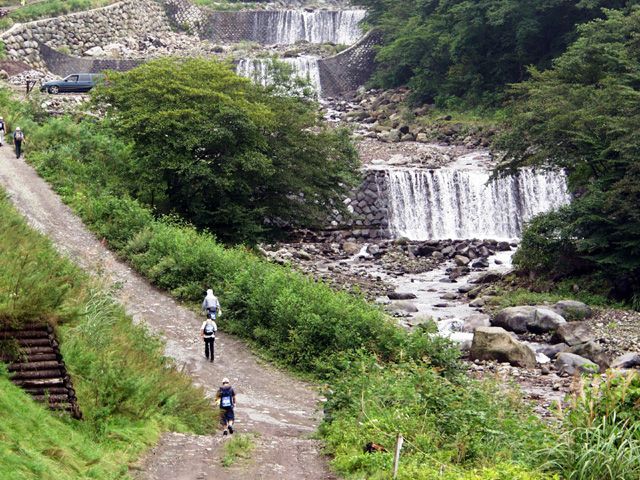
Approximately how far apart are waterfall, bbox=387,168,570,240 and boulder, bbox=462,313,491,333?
11088 millimetres

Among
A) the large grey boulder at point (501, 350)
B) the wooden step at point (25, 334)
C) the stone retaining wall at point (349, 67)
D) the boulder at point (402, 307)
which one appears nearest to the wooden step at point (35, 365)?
the wooden step at point (25, 334)

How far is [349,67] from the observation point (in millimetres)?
58438

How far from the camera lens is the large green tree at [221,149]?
2620 cm

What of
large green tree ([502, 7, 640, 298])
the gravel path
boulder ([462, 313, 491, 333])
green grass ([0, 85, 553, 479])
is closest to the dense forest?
large green tree ([502, 7, 640, 298])

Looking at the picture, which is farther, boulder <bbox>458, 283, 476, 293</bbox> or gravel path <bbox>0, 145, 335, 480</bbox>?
boulder <bbox>458, 283, 476, 293</bbox>

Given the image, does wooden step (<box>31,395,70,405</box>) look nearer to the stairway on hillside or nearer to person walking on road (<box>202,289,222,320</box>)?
the stairway on hillside

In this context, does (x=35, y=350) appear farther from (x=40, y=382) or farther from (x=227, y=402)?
(x=227, y=402)

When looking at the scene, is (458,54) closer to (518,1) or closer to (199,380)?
(518,1)

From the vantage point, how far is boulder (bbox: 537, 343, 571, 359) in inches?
877

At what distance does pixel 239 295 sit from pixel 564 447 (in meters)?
10.3

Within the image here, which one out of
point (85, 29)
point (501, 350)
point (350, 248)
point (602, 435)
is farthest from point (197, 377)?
point (85, 29)

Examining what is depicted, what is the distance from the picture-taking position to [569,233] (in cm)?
2800

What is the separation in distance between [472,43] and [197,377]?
37.6 metres

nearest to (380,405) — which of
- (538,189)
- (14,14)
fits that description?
(538,189)
